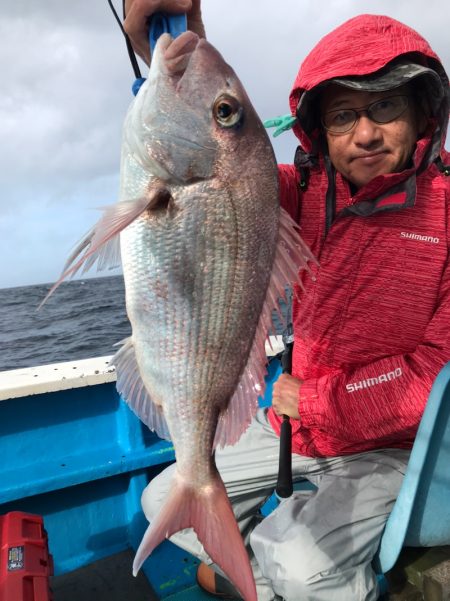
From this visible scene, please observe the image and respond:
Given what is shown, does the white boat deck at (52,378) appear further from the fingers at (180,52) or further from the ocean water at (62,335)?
the ocean water at (62,335)

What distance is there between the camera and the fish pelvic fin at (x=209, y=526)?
1433 millimetres

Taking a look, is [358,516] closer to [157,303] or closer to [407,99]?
[157,303]

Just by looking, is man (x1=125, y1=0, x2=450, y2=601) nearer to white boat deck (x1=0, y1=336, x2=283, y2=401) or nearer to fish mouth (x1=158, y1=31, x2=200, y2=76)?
fish mouth (x1=158, y1=31, x2=200, y2=76)

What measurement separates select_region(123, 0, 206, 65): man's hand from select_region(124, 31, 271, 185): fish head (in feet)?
0.40

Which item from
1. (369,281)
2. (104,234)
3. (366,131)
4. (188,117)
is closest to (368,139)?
(366,131)

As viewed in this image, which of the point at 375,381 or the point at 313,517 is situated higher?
the point at 375,381

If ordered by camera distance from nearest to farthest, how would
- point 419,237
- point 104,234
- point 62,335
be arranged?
point 104,234 < point 419,237 < point 62,335

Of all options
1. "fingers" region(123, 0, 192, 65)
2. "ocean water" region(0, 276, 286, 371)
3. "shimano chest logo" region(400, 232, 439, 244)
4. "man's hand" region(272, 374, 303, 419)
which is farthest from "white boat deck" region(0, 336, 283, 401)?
"ocean water" region(0, 276, 286, 371)

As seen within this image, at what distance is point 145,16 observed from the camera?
1612 millimetres

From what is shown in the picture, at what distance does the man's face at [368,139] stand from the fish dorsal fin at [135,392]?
1357 millimetres

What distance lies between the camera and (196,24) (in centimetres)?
192

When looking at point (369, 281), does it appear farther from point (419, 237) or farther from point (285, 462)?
point (285, 462)

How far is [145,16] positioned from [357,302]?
1.48m

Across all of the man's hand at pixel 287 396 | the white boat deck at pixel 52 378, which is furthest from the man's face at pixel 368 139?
the white boat deck at pixel 52 378
